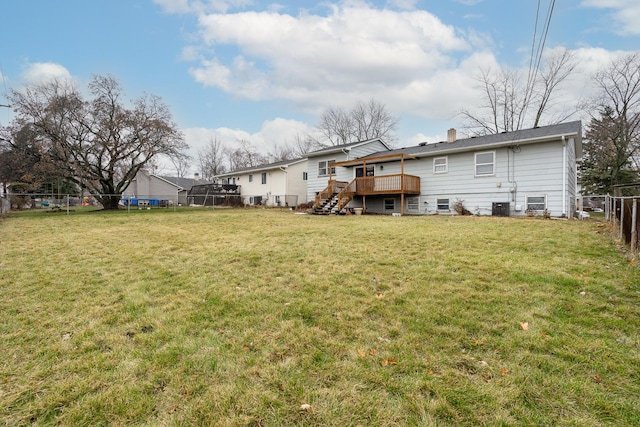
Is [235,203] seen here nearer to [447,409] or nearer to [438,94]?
[438,94]

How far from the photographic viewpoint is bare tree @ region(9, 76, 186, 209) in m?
19.3

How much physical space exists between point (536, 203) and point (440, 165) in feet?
15.6

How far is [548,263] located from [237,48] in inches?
647

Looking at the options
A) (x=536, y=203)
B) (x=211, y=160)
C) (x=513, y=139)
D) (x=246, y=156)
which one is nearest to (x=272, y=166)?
(x=513, y=139)

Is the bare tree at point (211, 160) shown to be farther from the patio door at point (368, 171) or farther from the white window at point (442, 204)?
the white window at point (442, 204)

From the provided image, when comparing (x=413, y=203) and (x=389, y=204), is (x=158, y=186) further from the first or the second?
(x=413, y=203)

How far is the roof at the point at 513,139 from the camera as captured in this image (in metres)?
12.6

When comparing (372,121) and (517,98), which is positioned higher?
(372,121)

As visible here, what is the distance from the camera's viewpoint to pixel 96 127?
20.8 m

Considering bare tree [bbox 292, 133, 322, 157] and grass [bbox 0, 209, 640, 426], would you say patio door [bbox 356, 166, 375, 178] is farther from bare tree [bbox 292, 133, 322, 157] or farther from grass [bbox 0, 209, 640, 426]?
bare tree [bbox 292, 133, 322, 157]

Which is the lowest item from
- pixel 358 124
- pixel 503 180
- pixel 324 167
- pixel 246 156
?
pixel 503 180

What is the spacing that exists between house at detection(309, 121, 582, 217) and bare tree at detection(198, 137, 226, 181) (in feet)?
115

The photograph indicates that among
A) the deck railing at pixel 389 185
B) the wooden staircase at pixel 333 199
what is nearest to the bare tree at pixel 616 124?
the deck railing at pixel 389 185

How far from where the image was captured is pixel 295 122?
3950 cm
